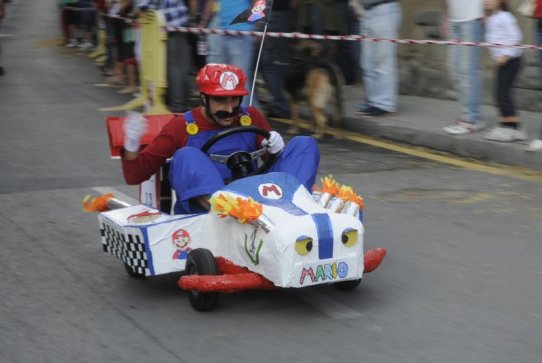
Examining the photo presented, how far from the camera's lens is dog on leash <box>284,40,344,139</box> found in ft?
35.2

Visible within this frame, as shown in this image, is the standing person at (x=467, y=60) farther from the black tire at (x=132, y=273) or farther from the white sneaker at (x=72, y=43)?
the white sneaker at (x=72, y=43)

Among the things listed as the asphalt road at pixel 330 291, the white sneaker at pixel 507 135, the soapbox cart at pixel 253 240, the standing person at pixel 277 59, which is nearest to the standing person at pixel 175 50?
the standing person at pixel 277 59

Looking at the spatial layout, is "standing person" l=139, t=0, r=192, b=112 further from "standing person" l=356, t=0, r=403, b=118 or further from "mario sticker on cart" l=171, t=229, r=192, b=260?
"mario sticker on cart" l=171, t=229, r=192, b=260

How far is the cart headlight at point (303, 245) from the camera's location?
496 cm

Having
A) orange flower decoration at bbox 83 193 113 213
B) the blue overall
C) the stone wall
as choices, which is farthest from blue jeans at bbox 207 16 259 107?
the blue overall

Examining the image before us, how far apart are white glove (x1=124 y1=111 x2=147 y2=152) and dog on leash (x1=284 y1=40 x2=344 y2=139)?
16.9ft

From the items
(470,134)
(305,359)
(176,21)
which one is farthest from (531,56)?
(305,359)

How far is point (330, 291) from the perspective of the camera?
5.72 meters

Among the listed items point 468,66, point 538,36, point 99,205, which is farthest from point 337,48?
point 99,205

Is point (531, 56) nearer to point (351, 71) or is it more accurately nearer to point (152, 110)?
point (351, 71)

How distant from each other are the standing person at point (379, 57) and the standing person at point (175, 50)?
2.39 meters

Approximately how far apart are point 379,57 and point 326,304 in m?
6.20

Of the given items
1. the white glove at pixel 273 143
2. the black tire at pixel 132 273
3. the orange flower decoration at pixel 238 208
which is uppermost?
the white glove at pixel 273 143

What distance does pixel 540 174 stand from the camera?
8891 millimetres
